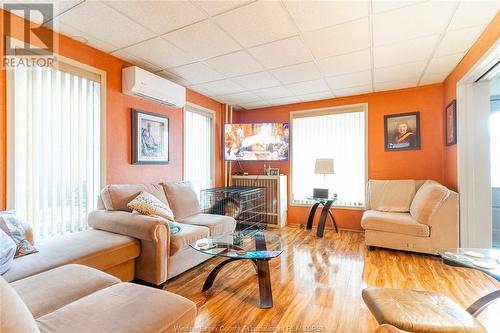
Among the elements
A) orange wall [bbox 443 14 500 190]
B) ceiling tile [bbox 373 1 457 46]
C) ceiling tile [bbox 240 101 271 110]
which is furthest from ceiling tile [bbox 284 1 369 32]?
ceiling tile [bbox 240 101 271 110]

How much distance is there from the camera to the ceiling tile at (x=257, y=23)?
189 cm

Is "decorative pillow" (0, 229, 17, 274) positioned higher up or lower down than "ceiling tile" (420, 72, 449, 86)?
lower down

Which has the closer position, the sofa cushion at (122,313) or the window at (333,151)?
the sofa cushion at (122,313)

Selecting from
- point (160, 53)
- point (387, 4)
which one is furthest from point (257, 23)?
point (160, 53)

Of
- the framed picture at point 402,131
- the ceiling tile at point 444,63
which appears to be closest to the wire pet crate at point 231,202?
the framed picture at point 402,131

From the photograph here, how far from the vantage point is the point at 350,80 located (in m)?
3.43

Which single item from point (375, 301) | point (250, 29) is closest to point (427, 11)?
point (250, 29)

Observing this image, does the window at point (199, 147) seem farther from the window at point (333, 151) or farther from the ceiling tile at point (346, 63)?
the ceiling tile at point (346, 63)

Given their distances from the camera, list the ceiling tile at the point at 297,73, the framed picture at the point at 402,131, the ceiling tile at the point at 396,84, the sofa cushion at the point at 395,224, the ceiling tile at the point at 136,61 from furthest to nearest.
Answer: the framed picture at the point at 402,131 < the ceiling tile at the point at 396,84 < the ceiling tile at the point at 297,73 < the sofa cushion at the point at 395,224 < the ceiling tile at the point at 136,61

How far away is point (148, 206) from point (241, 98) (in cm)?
267

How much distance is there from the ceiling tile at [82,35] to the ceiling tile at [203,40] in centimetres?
70

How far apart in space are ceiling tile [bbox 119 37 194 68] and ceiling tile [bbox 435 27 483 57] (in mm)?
2667

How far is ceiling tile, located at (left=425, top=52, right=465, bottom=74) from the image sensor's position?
2.72 m

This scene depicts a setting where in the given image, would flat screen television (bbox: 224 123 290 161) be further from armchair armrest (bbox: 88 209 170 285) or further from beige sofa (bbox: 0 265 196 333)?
beige sofa (bbox: 0 265 196 333)
